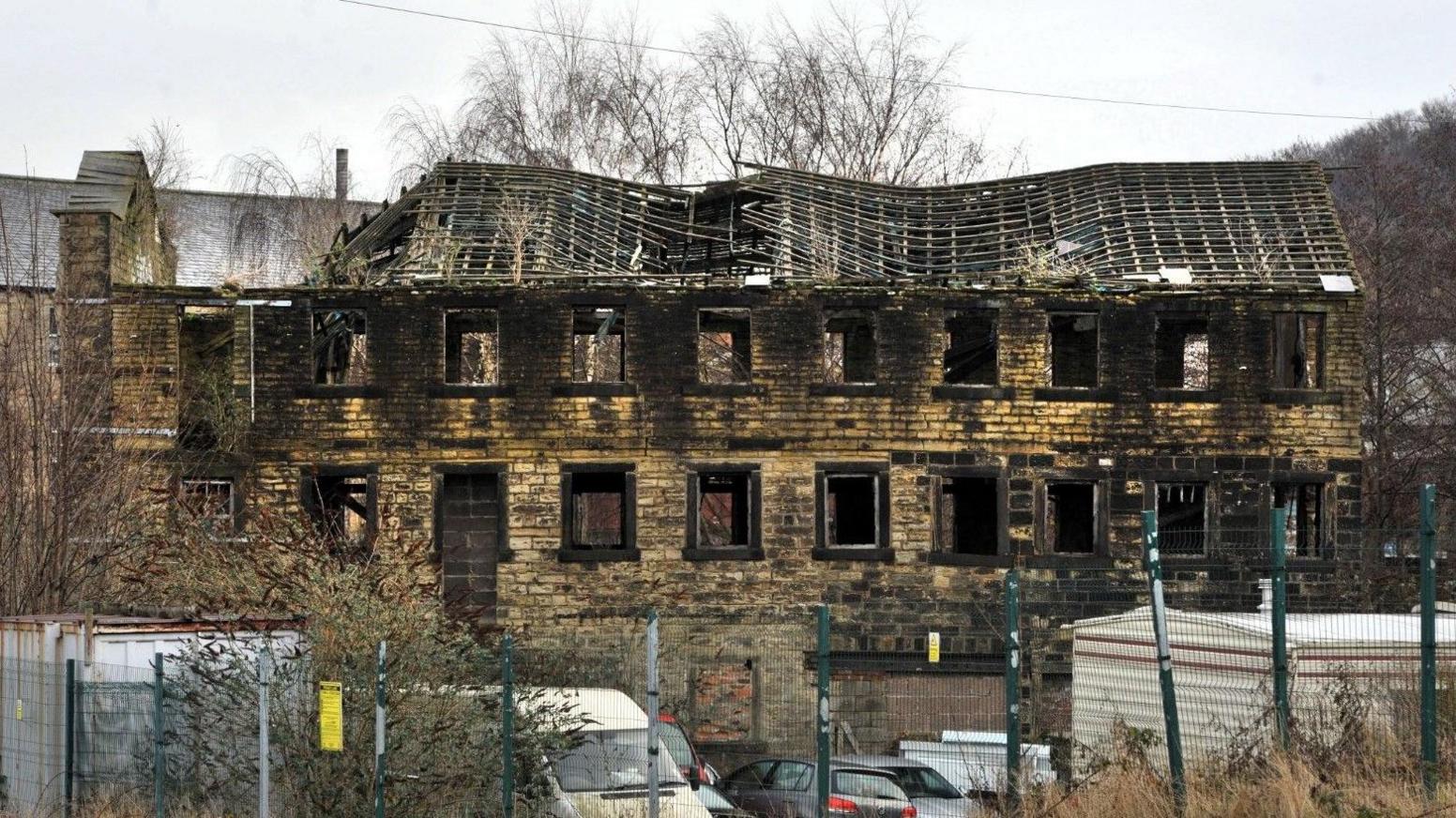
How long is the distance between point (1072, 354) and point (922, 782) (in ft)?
38.5

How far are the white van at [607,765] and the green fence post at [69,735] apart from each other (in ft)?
13.5

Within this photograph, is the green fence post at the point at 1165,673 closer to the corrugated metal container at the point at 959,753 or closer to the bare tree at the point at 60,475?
the corrugated metal container at the point at 959,753

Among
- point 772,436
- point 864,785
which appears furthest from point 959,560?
point 864,785

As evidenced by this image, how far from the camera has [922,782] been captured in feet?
58.8

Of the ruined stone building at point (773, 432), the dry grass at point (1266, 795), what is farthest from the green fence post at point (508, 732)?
the ruined stone building at point (773, 432)

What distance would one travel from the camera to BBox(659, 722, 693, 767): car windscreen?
1567 cm

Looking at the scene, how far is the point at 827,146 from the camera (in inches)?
1716

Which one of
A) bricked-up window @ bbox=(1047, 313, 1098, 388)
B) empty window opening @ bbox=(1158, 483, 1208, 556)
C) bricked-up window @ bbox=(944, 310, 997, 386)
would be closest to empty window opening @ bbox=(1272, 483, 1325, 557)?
empty window opening @ bbox=(1158, 483, 1208, 556)

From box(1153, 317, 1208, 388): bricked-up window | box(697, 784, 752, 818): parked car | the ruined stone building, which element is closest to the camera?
box(697, 784, 752, 818): parked car

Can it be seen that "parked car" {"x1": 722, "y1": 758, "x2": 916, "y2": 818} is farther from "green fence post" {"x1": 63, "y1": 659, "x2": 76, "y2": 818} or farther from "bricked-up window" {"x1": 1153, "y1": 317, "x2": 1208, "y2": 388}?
"bricked-up window" {"x1": 1153, "y1": 317, "x2": 1208, "y2": 388}

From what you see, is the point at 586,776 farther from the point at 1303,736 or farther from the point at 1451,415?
the point at 1451,415

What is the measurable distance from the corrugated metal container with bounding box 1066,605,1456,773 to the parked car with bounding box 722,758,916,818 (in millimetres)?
2502

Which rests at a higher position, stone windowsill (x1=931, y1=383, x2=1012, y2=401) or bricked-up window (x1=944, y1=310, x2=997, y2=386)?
bricked-up window (x1=944, y1=310, x2=997, y2=386)

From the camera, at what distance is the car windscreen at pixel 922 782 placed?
17.6 meters
